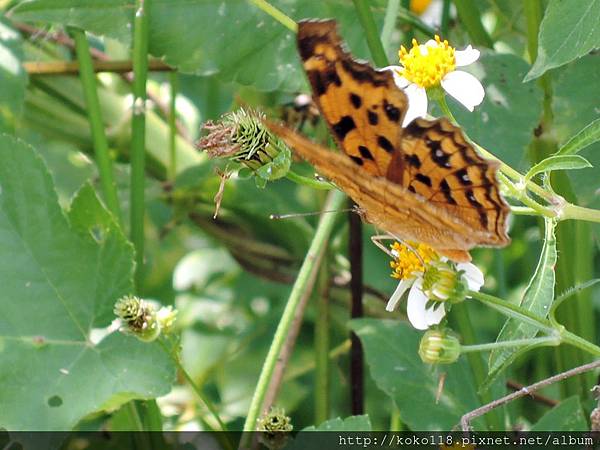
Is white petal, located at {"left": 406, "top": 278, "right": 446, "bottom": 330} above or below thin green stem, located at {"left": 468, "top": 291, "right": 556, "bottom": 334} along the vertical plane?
below

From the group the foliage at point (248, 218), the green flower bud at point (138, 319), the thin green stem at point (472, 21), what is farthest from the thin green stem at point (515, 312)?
the thin green stem at point (472, 21)

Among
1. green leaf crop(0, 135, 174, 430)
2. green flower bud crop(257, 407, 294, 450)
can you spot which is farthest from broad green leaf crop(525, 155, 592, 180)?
green leaf crop(0, 135, 174, 430)

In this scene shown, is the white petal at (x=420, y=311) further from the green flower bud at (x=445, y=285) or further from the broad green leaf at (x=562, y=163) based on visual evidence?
the broad green leaf at (x=562, y=163)

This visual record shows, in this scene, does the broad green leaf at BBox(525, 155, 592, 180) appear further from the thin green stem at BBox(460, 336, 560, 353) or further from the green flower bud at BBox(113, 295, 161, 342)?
the green flower bud at BBox(113, 295, 161, 342)

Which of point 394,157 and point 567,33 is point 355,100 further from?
point 567,33

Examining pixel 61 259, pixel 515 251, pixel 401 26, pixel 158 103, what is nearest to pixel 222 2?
pixel 401 26

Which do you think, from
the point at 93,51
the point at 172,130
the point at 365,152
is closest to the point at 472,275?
the point at 365,152
